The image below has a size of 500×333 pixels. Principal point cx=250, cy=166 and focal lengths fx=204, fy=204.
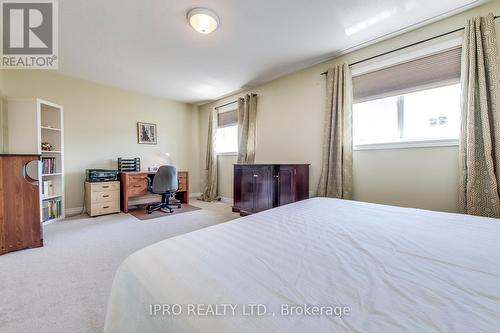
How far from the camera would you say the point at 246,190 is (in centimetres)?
336

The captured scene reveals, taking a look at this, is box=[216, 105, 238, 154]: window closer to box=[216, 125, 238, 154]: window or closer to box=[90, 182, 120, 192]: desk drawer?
box=[216, 125, 238, 154]: window

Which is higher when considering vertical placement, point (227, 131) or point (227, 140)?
point (227, 131)

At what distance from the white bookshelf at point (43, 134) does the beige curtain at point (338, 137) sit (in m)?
3.73

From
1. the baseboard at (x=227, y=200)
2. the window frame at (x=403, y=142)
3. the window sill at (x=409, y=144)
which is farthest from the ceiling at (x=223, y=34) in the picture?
the baseboard at (x=227, y=200)

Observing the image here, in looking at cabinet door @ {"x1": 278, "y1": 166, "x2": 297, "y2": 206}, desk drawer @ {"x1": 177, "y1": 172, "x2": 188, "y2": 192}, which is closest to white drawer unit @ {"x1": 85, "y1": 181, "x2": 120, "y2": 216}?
desk drawer @ {"x1": 177, "y1": 172, "x2": 188, "y2": 192}

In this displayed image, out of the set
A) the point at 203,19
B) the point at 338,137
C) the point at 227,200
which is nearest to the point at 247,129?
the point at 227,200

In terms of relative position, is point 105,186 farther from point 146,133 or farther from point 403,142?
point 403,142

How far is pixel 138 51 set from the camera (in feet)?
9.11

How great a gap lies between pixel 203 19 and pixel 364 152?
2.45m

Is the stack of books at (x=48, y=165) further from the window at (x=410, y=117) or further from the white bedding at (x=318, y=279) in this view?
the window at (x=410, y=117)

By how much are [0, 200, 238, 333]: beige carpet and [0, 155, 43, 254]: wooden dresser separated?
4.8 inches

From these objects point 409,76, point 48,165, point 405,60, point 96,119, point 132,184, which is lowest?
point 132,184

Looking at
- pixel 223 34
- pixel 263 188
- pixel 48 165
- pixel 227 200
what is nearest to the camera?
pixel 223 34

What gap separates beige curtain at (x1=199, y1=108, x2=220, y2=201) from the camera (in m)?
4.82
